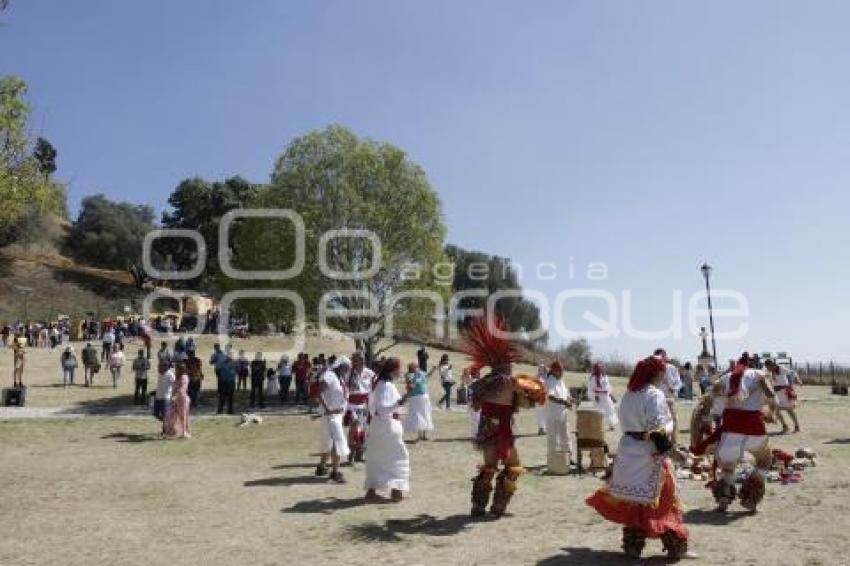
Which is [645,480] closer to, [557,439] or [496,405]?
[496,405]

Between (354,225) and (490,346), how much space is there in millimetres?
21179

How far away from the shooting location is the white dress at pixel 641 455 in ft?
25.3

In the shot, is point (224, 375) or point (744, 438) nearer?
point (744, 438)

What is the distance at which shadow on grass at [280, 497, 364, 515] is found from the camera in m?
10.4

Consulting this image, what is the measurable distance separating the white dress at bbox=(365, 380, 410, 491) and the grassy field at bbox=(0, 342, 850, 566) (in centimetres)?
41

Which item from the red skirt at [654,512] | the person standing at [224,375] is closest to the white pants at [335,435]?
the red skirt at [654,512]

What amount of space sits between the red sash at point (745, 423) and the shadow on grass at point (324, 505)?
496 cm

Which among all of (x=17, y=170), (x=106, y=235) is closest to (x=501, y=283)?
(x=106, y=235)

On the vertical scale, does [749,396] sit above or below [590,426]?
above

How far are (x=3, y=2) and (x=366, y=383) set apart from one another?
959cm

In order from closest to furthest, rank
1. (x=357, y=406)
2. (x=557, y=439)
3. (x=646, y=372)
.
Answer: (x=646, y=372)
(x=557, y=439)
(x=357, y=406)

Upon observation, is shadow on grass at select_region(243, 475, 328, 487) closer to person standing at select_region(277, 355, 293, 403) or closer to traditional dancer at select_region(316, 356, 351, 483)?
traditional dancer at select_region(316, 356, 351, 483)

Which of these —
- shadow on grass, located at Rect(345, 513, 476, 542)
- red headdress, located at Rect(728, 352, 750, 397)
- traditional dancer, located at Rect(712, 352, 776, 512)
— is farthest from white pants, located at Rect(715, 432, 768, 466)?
shadow on grass, located at Rect(345, 513, 476, 542)

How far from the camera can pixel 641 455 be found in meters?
7.86
